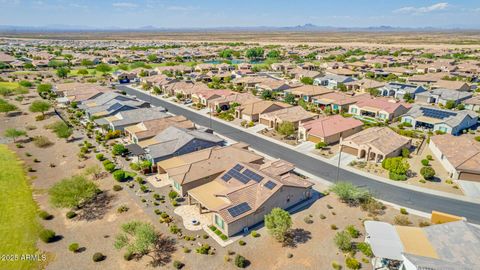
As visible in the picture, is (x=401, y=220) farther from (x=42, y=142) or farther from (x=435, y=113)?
(x=42, y=142)

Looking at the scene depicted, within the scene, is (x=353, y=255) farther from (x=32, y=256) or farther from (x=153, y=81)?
(x=153, y=81)

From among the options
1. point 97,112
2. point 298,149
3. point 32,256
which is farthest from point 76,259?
point 97,112

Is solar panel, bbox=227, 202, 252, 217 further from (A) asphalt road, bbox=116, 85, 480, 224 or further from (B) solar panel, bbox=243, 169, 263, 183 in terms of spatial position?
(A) asphalt road, bbox=116, 85, 480, 224

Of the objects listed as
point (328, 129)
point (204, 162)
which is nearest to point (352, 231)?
point (204, 162)

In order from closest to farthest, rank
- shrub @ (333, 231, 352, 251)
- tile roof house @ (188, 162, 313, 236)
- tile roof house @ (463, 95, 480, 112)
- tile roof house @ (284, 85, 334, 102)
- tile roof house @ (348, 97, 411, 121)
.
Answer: shrub @ (333, 231, 352, 251)
tile roof house @ (188, 162, 313, 236)
tile roof house @ (348, 97, 411, 121)
tile roof house @ (463, 95, 480, 112)
tile roof house @ (284, 85, 334, 102)

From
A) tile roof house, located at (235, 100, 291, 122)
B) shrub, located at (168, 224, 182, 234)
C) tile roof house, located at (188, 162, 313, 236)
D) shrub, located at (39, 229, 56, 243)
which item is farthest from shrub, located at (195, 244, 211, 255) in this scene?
tile roof house, located at (235, 100, 291, 122)
